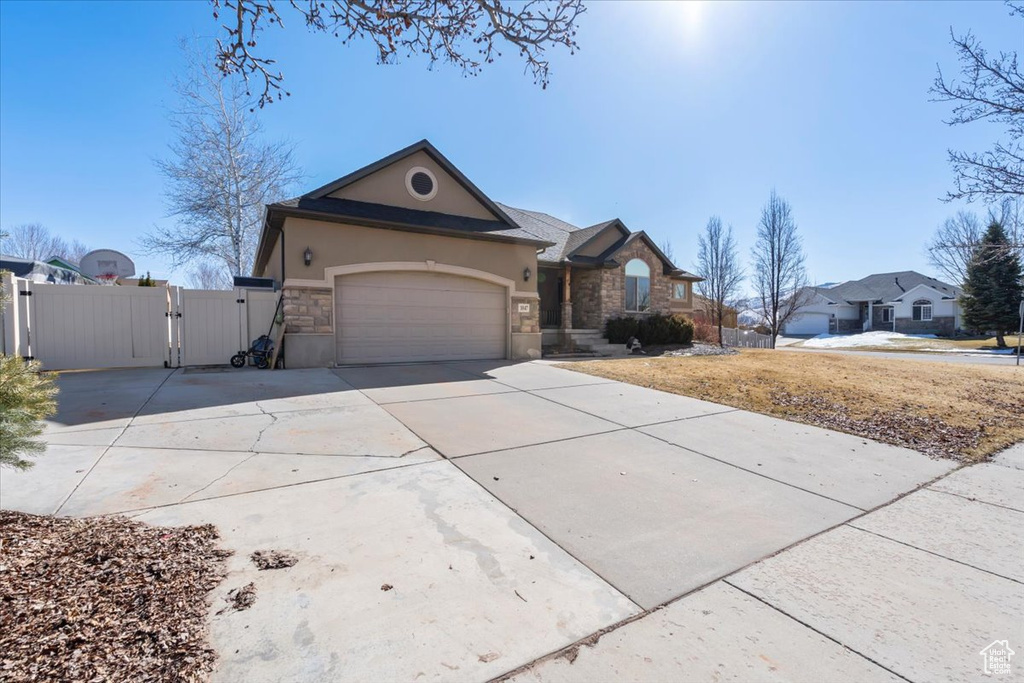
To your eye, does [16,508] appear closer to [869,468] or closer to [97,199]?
[869,468]

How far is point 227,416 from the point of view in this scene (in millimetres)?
5457

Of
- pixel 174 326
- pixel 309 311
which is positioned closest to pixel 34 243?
pixel 174 326

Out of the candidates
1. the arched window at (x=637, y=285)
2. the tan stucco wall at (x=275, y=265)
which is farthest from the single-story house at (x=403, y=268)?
the arched window at (x=637, y=285)

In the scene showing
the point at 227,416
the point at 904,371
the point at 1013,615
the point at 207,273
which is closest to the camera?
the point at 1013,615

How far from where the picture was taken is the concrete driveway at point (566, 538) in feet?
5.87

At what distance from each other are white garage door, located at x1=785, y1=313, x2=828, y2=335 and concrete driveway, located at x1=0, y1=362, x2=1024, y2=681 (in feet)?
151

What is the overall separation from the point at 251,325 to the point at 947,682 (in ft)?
40.8

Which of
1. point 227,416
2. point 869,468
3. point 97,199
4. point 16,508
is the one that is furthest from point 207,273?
point 869,468

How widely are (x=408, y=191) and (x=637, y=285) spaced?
422 inches

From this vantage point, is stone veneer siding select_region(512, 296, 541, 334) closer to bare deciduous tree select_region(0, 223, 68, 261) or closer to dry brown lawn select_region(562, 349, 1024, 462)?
dry brown lawn select_region(562, 349, 1024, 462)

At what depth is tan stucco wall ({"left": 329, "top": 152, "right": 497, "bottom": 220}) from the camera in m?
11.1

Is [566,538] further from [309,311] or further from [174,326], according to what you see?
[174,326]

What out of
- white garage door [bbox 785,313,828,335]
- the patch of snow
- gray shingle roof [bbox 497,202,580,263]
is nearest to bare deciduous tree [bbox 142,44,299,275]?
gray shingle roof [bbox 497,202,580,263]

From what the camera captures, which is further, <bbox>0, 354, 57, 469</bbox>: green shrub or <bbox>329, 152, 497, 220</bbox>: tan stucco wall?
<bbox>329, 152, 497, 220</bbox>: tan stucco wall
